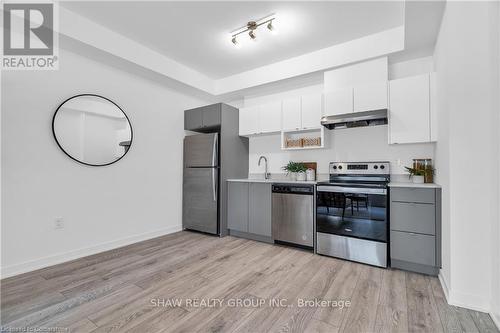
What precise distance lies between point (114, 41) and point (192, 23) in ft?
3.34

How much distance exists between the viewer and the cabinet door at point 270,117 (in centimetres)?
352

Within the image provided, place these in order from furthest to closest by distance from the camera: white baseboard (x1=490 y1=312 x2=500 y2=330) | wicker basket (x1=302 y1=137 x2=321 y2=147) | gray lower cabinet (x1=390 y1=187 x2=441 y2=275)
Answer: wicker basket (x1=302 y1=137 x2=321 y2=147) → gray lower cabinet (x1=390 y1=187 x2=441 y2=275) → white baseboard (x1=490 y1=312 x2=500 y2=330)

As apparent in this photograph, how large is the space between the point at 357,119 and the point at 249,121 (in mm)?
1716

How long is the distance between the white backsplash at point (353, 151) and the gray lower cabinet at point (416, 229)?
0.71 meters

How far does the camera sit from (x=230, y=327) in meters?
1.51

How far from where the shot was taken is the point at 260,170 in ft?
13.3

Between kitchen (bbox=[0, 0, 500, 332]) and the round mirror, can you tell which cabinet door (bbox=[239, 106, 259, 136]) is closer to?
kitchen (bbox=[0, 0, 500, 332])

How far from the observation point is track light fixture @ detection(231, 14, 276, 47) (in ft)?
8.32

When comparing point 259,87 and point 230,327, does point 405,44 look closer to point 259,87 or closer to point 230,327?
point 259,87

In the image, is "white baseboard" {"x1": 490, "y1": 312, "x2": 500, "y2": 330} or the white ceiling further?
the white ceiling

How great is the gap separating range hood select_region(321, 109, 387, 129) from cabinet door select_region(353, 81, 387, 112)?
147mm

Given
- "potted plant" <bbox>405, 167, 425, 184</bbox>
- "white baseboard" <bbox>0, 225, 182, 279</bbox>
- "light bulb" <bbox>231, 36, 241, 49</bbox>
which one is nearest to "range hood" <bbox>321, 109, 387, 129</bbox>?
"potted plant" <bbox>405, 167, 425, 184</bbox>

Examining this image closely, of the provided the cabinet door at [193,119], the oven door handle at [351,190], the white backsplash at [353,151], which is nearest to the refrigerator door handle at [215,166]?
the cabinet door at [193,119]

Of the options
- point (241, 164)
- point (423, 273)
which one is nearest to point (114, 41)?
point (241, 164)
